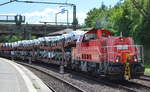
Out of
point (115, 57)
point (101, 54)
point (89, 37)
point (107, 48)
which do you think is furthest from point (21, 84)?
point (89, 37)

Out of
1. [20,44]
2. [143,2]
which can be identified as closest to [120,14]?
[143,2]

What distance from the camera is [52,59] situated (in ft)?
125

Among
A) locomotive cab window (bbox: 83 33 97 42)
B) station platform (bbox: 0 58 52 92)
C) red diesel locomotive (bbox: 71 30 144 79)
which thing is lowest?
station platform (bbox: 0 58 52 92)

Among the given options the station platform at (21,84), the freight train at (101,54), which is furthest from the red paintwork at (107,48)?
the station platform at (21,84)

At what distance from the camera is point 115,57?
20031 mm

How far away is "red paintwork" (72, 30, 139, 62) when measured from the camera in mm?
20266

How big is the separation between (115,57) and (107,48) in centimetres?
105

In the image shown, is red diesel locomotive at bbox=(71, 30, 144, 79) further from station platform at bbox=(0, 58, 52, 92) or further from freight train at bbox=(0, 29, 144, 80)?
station platform at bbox=(0, 58, 52, 92)

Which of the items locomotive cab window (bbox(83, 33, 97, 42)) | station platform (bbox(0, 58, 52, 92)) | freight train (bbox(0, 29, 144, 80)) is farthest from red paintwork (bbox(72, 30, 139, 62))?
station platform (bbox(0, 58, 52, 92))

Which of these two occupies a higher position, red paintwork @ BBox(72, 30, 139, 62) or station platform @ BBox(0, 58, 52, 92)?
red paintwork @ BBox(72, 30, 139, 62)

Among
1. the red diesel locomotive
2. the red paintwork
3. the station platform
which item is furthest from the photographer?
the red paintwork

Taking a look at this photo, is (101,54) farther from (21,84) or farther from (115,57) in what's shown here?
(21,84)

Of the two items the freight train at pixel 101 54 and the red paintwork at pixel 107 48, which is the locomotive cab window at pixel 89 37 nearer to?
the freight train at pixel 101 54

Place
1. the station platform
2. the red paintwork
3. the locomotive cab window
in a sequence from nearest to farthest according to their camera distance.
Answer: the station platform → the red paintwork → the locomotive cab window
